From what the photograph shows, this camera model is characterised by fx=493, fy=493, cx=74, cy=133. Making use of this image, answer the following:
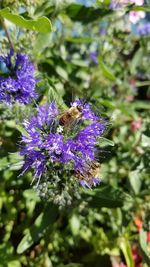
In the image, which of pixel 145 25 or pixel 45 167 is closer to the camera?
pixel 45 167

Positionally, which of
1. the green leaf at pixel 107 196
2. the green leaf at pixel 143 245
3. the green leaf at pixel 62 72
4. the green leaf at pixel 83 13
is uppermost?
the green leaf at pixel 83 13

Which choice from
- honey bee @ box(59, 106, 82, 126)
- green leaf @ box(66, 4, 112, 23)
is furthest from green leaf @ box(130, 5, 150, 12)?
honey bee @ box(59, 106, 82, 126)

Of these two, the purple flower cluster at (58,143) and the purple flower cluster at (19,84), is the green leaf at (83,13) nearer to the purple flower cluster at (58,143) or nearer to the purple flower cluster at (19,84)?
the purple flower cluster at (19,84)

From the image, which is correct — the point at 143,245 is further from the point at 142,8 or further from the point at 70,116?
the point at 142,8

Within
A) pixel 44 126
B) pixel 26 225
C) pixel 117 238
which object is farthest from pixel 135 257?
pixel 44 126

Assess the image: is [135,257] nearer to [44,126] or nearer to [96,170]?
[96,170]

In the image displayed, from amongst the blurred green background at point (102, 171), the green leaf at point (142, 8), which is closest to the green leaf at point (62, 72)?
the blurred green background at point (102, 171)
